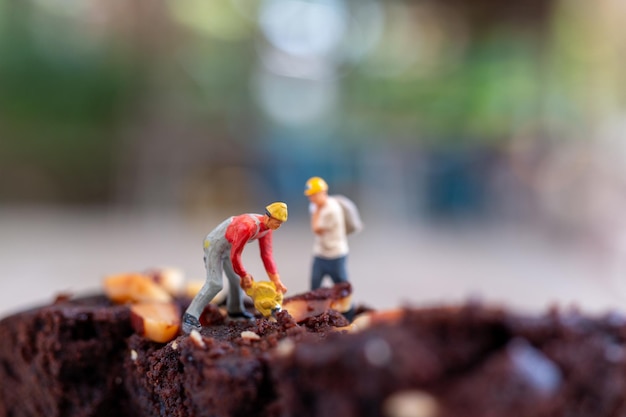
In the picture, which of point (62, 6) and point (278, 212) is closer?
point (278, 212)

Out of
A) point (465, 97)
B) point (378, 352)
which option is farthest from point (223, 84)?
point (378, 352)

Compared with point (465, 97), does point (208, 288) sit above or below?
below

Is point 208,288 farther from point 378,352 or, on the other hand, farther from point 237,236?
point 378,352

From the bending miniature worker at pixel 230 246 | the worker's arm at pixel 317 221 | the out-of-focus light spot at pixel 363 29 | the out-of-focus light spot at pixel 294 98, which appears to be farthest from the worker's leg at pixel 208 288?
the out-of-focus light spot at pixel 363 29

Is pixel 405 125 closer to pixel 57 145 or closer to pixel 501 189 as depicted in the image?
pixel 501 189

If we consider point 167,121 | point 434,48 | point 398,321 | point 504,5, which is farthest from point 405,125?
point 398,321

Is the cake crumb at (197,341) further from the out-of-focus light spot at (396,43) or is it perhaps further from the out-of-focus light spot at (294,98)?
the out-of-focus light spot at (396,43)
